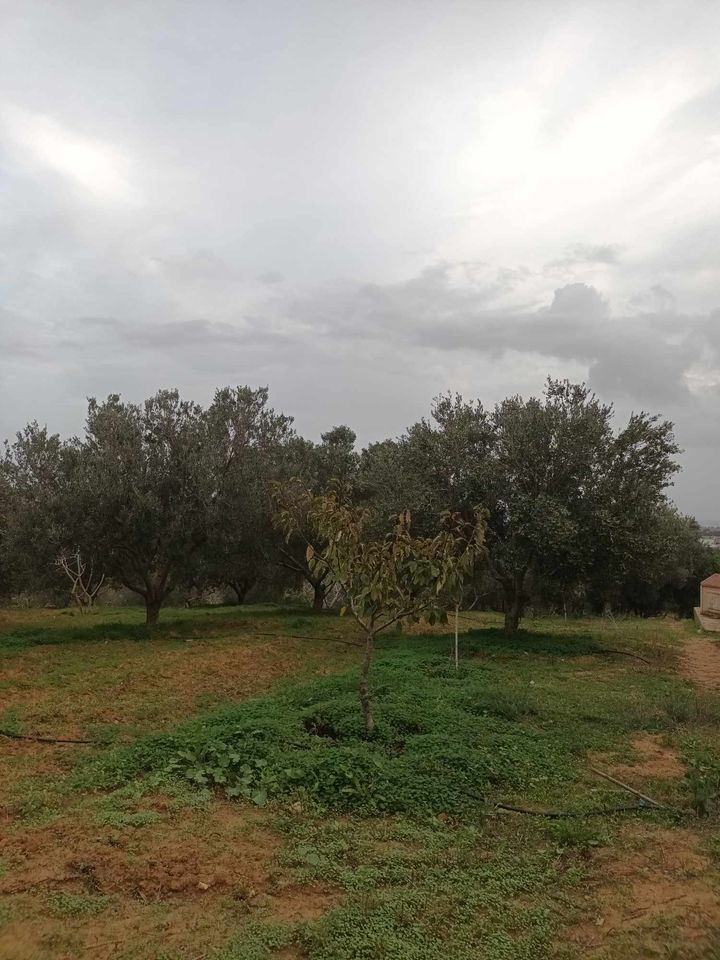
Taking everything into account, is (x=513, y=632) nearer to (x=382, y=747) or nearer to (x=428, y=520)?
(x=428, y=520)

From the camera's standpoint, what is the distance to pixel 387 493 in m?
18.8

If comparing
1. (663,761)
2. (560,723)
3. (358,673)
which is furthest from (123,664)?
(663,761)

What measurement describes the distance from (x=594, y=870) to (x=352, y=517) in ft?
15.6

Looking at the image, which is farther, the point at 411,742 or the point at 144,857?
the point at 411,742

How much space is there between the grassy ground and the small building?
15.9 m

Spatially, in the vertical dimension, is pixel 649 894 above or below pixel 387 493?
below

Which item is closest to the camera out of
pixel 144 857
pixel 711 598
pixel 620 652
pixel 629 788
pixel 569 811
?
pixel 144 857

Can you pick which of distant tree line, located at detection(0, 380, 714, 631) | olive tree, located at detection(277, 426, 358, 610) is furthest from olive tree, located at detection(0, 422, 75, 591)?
olive tree, located at detection(277, 426, 358, 610)

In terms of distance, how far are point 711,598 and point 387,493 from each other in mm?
16182

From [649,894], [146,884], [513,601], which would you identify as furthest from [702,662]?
[146,884]

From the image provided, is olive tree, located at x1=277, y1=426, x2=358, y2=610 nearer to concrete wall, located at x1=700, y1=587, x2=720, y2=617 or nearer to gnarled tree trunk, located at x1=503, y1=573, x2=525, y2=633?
gnarled tree trunk, located at x1=503, y1=573, x2=525, y2=633

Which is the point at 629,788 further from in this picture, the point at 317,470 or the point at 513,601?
the point at 317,470

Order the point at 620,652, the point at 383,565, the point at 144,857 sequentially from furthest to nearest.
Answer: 1. the point at 620,652
2. the point at 383,565
3. the point at 144,857

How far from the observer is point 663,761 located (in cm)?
775
